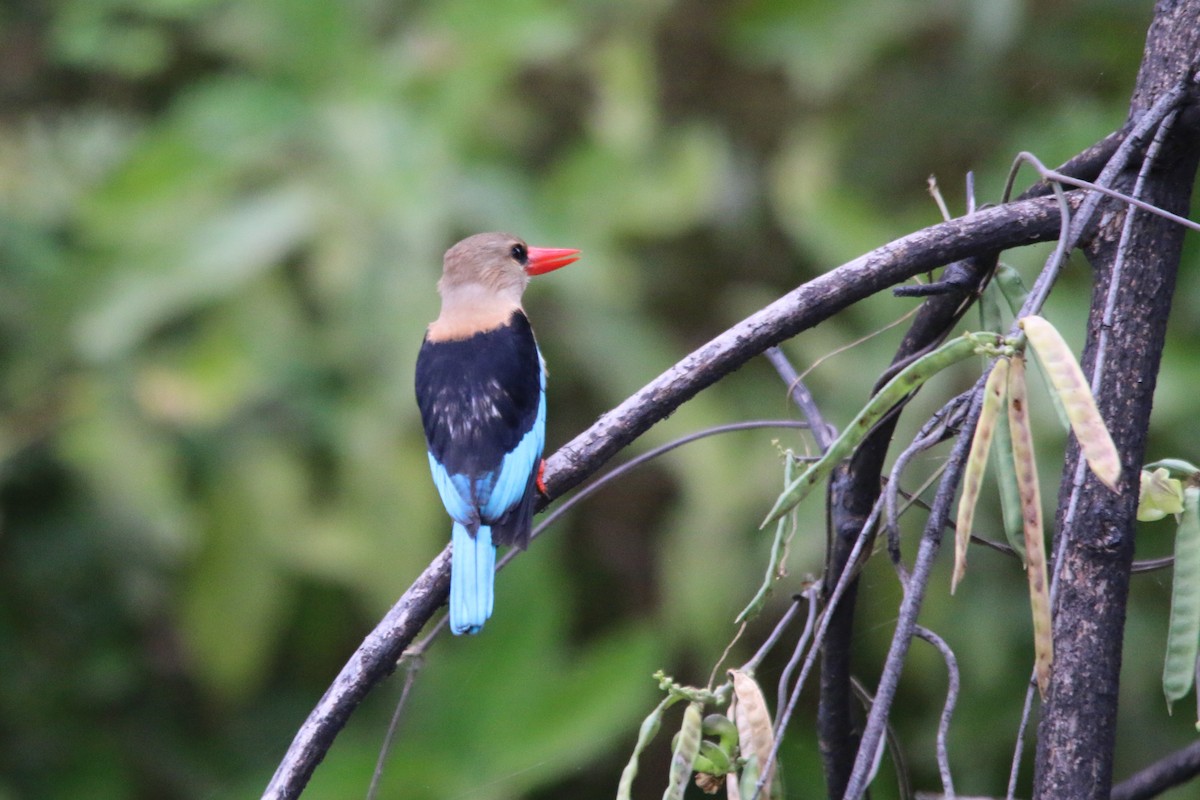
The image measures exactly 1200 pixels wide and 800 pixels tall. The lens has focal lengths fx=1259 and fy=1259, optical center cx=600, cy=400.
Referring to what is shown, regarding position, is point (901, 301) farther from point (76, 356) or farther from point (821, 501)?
point (76, 356)

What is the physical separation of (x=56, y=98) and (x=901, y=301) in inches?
114

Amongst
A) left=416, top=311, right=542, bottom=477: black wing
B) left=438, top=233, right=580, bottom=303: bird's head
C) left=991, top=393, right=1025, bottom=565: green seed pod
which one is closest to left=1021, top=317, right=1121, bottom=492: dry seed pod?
left=991, top=393, right=1025, bottom=565: green seed pod

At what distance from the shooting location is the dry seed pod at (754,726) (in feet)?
4.31

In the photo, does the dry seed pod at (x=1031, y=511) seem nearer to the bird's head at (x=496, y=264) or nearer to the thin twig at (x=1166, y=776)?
the thin twig at (x=1166, y=776)

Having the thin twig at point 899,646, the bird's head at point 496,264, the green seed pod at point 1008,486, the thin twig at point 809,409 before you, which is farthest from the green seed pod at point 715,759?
the bird's head at point 496,264

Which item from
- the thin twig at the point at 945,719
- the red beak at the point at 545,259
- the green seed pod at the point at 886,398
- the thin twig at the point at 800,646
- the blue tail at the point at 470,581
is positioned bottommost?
the thin twig at the point at 945,719

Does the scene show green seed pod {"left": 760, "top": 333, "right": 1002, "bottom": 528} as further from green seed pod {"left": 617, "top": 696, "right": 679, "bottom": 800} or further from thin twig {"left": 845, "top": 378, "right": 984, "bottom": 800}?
green seed pod {"left": 617, "top": 696, "right": 679, "bottom": 800}

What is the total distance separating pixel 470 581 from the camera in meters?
1.80

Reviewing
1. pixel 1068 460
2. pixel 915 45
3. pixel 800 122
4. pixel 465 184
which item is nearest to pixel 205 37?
pixel 465 184

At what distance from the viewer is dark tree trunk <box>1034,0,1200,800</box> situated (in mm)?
1322

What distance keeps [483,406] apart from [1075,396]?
1446 millimetres

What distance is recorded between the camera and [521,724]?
11.1 feet

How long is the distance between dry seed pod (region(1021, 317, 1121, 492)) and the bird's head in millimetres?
1959

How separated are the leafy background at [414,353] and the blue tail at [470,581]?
1463 mm
